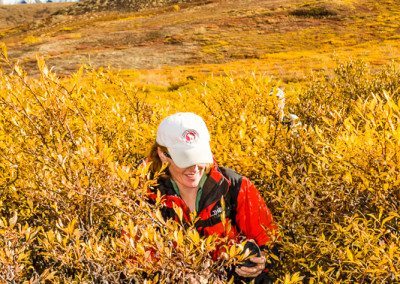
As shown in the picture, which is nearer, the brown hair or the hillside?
the brown hair

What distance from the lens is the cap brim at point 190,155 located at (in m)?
3.46

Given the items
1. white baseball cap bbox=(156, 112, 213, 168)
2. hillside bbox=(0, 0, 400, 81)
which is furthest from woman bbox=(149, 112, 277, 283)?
hillside bbox=(0, 0, 400, 81)

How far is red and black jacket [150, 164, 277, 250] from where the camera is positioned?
3.82 m

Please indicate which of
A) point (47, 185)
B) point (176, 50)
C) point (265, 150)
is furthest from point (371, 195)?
point (176, 50)

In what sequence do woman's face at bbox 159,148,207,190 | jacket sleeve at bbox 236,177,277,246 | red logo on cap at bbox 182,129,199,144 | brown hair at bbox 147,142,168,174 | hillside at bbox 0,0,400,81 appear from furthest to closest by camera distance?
hillside at bbox 0,0,400,81
brown hair at bbox 147,142,168,174
jacket sleeve at bbox 236,177,277,246
woman's face at bbox 159,148,207,190
red logo on cap at bbox 182,129,199,144

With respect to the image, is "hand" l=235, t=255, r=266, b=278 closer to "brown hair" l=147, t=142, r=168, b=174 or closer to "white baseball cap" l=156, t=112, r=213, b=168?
"white baseball cap" l=156, t=112, r=213, b=168

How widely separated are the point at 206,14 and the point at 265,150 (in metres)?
83.1

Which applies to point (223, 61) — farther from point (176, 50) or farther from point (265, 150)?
point (265, 150)

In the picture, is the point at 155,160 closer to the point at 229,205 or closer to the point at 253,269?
the point at 229,205

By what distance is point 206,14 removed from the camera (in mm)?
83812

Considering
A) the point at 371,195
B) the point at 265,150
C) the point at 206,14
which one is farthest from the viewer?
the point at 206,14

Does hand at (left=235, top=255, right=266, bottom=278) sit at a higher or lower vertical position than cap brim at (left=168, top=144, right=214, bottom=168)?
lower

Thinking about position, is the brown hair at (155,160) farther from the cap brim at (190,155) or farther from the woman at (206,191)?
the cap brim at (190,155)

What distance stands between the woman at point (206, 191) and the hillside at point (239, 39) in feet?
89.1
